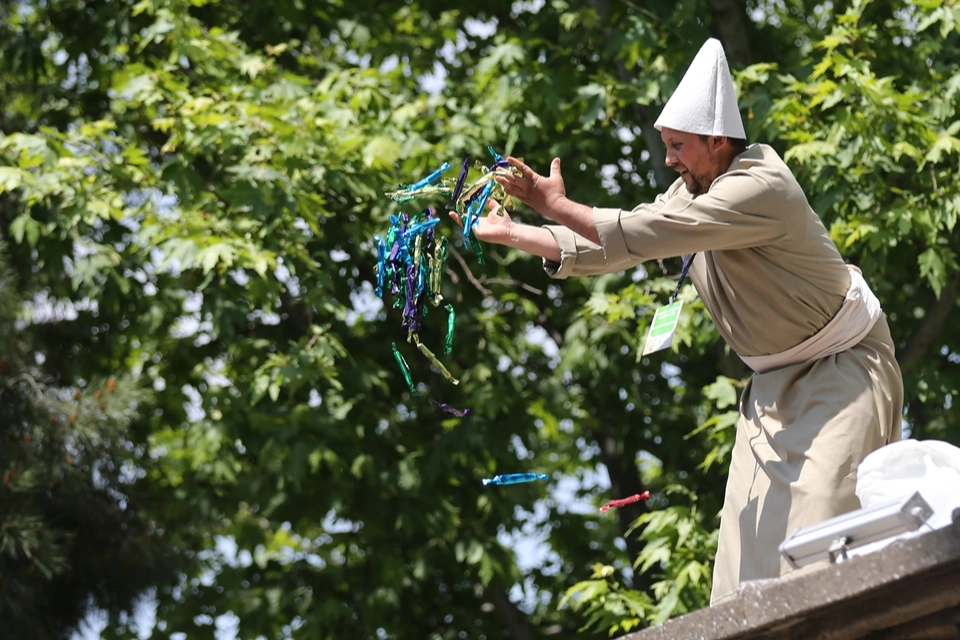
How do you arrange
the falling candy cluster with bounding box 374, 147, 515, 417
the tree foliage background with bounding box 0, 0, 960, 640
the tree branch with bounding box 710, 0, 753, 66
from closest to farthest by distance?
the falling candy cluster with bounding box 374, 147, 515, 417 < the tree foliage background with bounding box 0, 0, 960, 640 < the tree branch with bounding box 710, 0, 753, 66

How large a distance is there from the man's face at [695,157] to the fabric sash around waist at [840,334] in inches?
16.8

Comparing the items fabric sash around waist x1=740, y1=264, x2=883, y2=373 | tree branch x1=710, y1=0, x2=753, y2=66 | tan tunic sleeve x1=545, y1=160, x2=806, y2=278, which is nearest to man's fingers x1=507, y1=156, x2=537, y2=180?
tan tunic sleeve x1=545, y1=160, x2=806, y2=278

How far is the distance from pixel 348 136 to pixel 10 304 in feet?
6.64

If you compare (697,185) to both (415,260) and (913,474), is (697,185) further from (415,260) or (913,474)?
(913,474)

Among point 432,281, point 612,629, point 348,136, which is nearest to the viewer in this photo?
point 432,281

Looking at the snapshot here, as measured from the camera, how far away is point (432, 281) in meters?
3.65

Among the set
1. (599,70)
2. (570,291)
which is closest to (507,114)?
(599,70)

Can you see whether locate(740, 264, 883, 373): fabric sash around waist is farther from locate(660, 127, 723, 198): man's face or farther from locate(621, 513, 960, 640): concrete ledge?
locate(621, 513, 960, 640): concrete ledge

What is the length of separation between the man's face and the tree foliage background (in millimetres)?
2534

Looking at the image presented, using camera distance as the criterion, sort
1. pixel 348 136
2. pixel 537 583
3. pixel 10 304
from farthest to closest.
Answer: pixel 537 583 < pixel 10 304 < pixel 348 136

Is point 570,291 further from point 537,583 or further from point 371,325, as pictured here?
point 537,583

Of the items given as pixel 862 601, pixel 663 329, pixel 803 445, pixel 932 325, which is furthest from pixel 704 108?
pixel 932 325

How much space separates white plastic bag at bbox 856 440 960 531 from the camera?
2713mm

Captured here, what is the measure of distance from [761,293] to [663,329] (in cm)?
25
